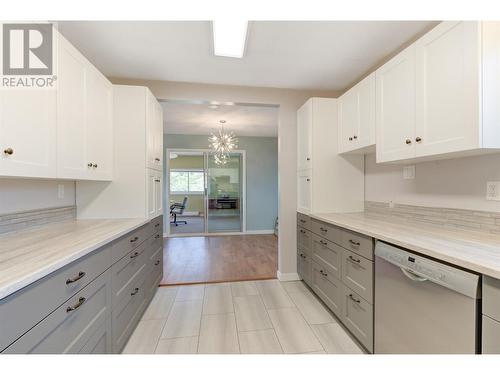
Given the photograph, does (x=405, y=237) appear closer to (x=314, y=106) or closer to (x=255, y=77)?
(x=314, y=106)

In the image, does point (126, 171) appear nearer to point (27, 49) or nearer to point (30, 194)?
point (30, 194)

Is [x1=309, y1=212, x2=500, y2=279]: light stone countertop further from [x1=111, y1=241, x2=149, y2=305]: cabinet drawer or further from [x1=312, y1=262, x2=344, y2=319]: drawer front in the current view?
[x1=111, y1=241, x2=149, y2=305]: cabinet drawer

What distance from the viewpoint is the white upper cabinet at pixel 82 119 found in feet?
4.69

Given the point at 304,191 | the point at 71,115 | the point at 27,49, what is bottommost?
the point at 304,191

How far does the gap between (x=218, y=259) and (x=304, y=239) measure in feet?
5.63

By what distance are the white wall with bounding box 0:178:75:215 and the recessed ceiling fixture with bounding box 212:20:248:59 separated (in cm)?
183

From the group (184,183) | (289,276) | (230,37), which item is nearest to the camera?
(230,37)

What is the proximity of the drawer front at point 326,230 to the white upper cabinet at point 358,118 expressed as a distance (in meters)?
0.85

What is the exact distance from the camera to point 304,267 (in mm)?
2557

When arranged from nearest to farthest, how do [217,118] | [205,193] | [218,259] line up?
[218,259]
[217,118]
[205,193]

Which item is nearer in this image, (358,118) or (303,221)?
(358,118)

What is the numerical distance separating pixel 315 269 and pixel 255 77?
2.28 metres

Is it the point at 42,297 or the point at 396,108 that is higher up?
the point at 396,108

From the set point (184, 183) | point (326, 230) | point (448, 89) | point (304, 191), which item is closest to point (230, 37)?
point (448, 89)
